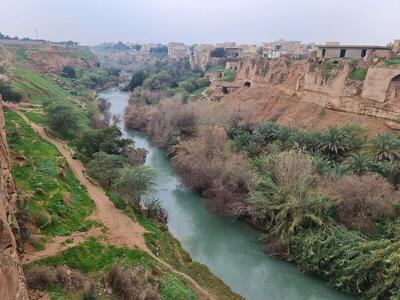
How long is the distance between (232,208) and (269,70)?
89.8 ft

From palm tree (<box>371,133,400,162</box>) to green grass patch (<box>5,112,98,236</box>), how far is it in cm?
1839

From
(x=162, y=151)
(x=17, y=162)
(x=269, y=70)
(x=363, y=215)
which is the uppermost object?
(x=269, y=70)

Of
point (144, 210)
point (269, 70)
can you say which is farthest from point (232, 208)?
point (269, 70)

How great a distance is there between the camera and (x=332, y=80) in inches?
1382

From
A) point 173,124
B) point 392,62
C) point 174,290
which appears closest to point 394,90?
point 392,62

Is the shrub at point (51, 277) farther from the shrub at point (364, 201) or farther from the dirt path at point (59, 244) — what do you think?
the shrub at point (364, 201)

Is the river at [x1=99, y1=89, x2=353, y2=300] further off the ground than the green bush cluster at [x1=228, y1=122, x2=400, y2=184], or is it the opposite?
the green bush cluster at [x1=228, y1=122, x2=400, y2=184]

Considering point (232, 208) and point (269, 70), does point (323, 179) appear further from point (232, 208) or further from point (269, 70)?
point (269, 70)

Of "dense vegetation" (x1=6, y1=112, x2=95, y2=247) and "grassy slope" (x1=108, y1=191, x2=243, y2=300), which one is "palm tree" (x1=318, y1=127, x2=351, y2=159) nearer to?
"grassy slope" (x1=108, y1=191, x2=243, y2=300)

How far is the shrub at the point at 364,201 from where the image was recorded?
1925cm

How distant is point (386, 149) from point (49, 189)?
828 inches

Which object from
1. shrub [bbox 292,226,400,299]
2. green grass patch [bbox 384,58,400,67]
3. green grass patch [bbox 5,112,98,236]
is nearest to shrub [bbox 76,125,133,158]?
green grass patch [bbox 5,112,98,236]

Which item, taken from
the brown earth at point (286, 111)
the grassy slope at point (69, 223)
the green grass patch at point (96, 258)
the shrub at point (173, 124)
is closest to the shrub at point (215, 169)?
the grassy slope at point (69, 223)

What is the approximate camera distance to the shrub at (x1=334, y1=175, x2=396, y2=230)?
63.2 ft
